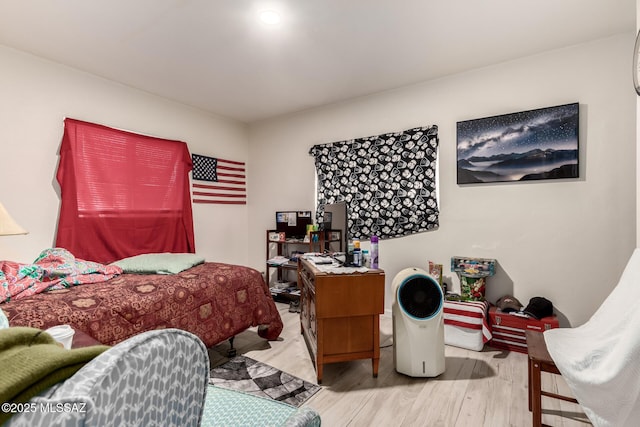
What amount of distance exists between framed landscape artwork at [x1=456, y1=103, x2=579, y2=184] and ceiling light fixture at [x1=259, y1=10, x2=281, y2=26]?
6.58 ft

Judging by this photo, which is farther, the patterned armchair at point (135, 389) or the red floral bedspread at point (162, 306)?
the red floral bedspread at point (162, 306)

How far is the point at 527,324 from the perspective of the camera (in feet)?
8.91

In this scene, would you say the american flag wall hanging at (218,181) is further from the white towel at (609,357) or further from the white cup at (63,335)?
the white towel at (609,357)

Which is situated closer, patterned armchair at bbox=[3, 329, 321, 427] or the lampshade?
patterned armchair at bbox=[3, 329, 321, 427]

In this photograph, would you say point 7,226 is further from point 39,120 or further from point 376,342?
point 376,342

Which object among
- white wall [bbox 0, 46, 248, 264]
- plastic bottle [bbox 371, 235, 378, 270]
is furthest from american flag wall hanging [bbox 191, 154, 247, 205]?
plastic bottle [bbox 371, 235, 378, 270]

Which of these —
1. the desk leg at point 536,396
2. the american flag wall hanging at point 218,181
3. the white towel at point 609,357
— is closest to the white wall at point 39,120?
the american flag wall hanging at point 218,181

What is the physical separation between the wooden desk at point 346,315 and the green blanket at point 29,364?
1803mm

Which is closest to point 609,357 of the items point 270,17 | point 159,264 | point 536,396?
point 536,396

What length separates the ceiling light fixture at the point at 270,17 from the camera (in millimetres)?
2256

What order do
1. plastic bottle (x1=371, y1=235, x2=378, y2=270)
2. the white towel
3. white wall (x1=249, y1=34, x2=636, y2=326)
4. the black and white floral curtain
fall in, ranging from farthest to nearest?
the black and white floral curtain → white wall (x1=249, y1=34, x2=636, y2=326) → plastic bottle (x1=371, y1=235, x2=378, y2=270) → the white towel

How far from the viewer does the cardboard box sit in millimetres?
2680

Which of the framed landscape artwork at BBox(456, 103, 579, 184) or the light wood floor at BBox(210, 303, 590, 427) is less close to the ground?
the framed landscape artwork at BBox(456, 103, 579, 184)

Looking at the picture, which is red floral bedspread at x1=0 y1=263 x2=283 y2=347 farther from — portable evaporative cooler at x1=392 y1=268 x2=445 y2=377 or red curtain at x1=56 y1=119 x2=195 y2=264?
portable evaporative cooler at x1=392 y1=268 x2=445 y2=377
